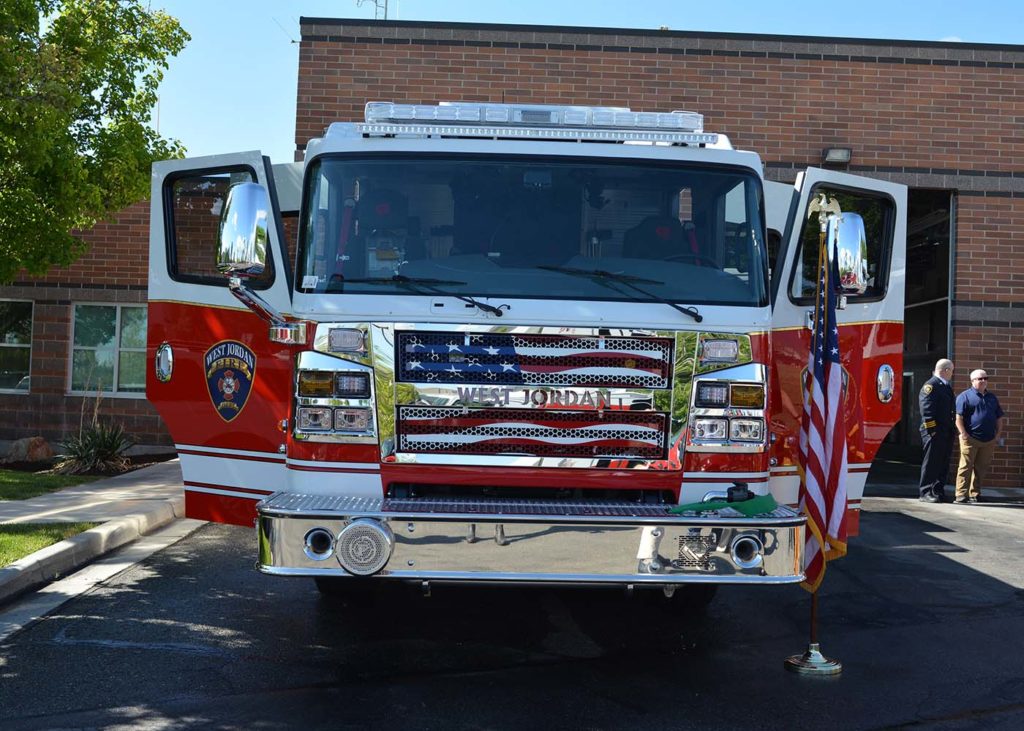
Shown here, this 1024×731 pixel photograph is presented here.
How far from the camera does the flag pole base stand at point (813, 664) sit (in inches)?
211

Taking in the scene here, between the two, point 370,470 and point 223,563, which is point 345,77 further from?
point 370,470

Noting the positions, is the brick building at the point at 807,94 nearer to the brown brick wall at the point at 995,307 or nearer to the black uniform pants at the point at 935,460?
the brown brick wall at the point at 995,307

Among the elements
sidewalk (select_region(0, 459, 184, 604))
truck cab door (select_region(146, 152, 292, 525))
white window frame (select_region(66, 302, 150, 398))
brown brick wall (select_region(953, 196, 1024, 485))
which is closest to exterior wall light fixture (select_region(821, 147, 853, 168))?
brown brick wall (select_region(953, 196, 1024, 485))

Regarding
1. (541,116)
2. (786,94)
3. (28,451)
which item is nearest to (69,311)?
(28,451)

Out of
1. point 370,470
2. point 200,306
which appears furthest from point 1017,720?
point 200,306

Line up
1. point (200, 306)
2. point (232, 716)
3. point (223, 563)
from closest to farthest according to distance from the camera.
Answer: point (232, 716), point (200, 306), point (223, 563)

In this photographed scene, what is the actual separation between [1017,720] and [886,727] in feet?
2.08

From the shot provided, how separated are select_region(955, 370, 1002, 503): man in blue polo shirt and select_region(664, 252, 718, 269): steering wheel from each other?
8.96 m

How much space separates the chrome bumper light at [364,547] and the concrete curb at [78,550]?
121 inches

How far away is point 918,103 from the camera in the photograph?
47.7 ft

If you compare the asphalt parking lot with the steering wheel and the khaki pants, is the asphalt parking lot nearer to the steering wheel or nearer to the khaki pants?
the steering wheel

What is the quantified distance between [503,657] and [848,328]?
259 centimetres

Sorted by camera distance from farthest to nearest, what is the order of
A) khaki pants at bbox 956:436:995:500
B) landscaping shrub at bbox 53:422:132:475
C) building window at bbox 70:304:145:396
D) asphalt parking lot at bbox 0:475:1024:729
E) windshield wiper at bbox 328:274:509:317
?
building window at bbox 70:304:145:396, landscaping shrub at bbox 53:422:132:475, khaki pants at bbox 956:436:995:500, windshield wiper at bbox 328:274:509:317, asphalt parking lot at bbox 0:475:1024:729

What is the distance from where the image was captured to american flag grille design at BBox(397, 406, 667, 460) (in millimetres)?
5094
